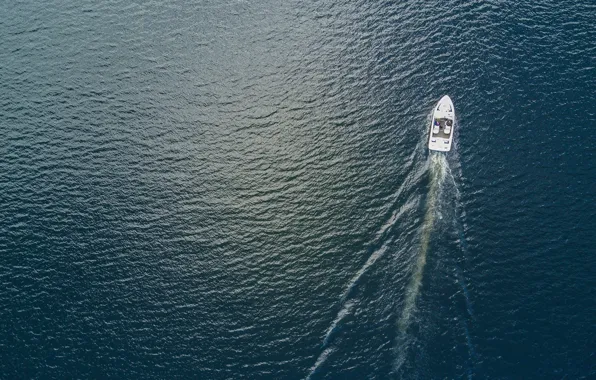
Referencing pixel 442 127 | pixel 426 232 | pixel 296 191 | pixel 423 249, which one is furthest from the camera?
pixel 442 127

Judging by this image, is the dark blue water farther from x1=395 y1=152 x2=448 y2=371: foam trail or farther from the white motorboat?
the white motorboat

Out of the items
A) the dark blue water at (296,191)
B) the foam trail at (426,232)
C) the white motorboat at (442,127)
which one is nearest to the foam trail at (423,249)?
the foam trail at (426,232)

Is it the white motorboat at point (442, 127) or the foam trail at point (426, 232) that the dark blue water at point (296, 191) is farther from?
the white motorboat at point (442, 127)

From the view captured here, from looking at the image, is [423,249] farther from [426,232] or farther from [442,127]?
[442,127]

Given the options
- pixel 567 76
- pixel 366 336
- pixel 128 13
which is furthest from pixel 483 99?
pixel 128 13

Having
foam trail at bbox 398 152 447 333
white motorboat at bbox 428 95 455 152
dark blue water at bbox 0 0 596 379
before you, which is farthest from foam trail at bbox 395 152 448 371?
white motorboat at bbox 428 95 455 152

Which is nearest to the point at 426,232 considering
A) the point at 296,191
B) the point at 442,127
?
the point at 442,127

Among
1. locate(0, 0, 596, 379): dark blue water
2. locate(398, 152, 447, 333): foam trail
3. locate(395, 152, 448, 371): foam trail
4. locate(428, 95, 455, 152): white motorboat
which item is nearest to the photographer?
locate(395, 152, 448, 371): foam trail
